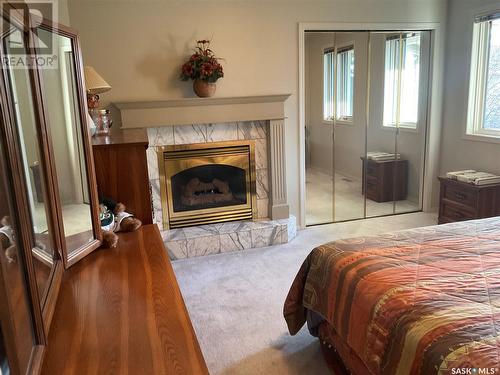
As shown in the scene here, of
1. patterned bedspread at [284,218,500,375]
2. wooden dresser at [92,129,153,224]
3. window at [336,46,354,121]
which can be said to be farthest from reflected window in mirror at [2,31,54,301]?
window at [336,46,354,121]

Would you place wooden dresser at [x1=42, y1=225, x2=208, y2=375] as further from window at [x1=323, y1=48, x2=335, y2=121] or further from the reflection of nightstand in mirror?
the reflection of nightstand in mirror

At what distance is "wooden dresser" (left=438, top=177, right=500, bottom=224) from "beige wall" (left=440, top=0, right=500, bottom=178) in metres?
0.37

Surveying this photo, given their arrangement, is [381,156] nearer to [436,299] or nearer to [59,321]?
[436,299]

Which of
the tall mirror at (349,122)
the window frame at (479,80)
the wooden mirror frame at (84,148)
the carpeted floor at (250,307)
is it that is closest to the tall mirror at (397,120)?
the tall mirror at (349,122)

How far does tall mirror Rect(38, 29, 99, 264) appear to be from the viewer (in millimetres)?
1543

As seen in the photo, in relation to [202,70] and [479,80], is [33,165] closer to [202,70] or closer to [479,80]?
[202,70]

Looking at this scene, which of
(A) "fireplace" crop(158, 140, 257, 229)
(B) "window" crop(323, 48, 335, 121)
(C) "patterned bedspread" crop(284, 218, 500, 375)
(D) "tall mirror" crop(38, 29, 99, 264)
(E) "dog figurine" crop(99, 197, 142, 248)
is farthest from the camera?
(B) "window" crop(323, 48, 335, 121)

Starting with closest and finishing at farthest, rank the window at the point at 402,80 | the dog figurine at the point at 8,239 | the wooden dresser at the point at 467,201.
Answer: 1. the dog figurine at the point at 8,239
2. the wooden dresser at the point at 467,201
3. the window at the point at 402,80

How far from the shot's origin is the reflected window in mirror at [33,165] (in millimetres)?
1124

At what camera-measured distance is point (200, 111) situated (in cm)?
378

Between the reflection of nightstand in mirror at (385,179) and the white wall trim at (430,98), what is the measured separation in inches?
10.1

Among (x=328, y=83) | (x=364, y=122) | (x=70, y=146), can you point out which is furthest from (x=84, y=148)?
(x=364, y=122)

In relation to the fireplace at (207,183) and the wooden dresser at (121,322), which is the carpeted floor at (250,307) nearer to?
the fireplace at (207,183)

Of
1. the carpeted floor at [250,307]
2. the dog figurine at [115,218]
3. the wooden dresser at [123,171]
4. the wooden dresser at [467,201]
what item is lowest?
the carpeted floor at [250,307]
